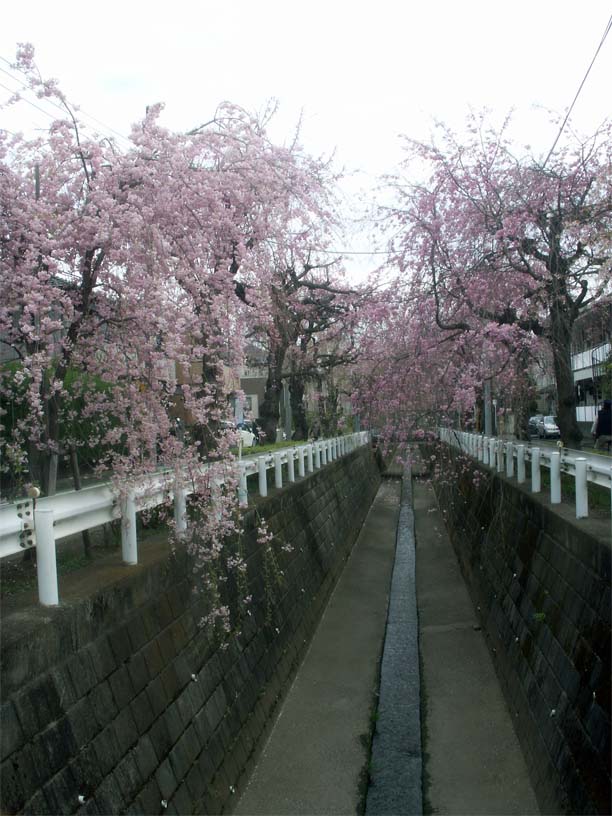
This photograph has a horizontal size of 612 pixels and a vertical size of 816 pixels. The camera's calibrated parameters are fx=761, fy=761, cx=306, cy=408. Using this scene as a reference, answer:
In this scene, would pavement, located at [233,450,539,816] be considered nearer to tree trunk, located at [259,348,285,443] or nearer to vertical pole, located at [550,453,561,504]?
vertical pole, located at [550,453,561,504]

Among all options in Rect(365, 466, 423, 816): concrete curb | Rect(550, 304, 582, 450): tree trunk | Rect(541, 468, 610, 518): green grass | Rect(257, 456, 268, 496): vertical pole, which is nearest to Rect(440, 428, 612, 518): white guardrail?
Rect(541, 468, 610, 518): green grass

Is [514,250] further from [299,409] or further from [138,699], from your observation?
[299,409]

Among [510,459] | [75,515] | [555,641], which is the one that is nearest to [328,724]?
[555,641]

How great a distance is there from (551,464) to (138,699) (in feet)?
18.6

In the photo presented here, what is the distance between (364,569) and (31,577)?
13.8 metres

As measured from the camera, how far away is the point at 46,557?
15.1 ft

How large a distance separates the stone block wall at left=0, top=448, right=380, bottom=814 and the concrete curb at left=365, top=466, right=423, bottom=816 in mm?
1387

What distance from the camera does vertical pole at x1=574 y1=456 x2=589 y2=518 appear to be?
23.9ft

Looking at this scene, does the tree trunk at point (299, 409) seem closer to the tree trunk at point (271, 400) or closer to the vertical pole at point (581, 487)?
the tree trunk at point (271, 400)

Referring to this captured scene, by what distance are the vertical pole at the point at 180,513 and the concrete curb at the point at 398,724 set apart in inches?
134

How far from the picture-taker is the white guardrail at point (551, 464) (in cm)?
726

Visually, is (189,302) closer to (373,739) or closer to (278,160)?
(278,160)

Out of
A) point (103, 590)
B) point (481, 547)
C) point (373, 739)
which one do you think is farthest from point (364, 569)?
point (103, 590)

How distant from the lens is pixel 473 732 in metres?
8.97
